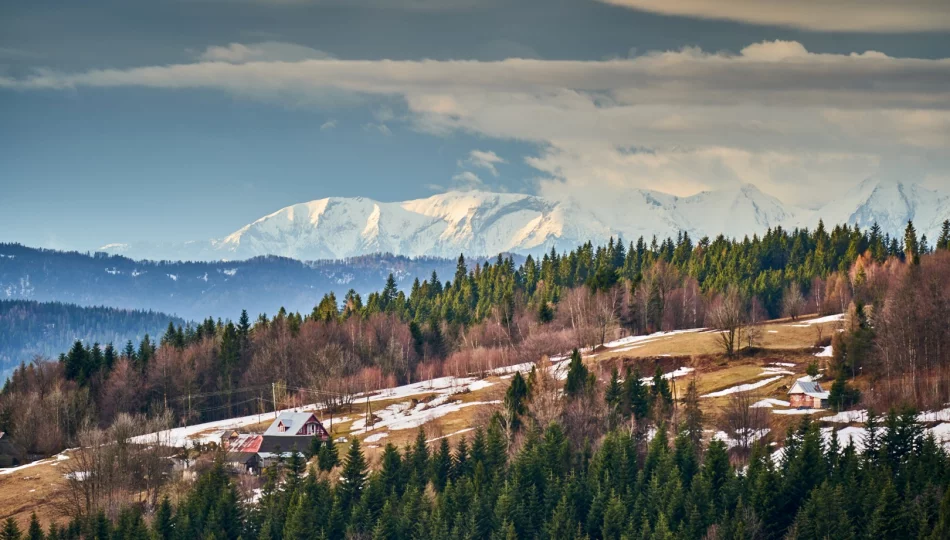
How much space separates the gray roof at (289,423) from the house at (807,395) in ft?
193

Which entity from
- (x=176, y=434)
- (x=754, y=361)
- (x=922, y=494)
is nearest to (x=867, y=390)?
(x=754, y=361)

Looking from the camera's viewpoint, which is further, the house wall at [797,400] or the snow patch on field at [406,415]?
the snow patch on field at [406,415]

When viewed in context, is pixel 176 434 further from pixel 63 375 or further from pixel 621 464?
pixel 621 464

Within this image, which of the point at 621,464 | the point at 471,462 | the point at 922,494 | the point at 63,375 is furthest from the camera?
the point at 63,375

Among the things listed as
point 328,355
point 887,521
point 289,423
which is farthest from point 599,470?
point 328,355

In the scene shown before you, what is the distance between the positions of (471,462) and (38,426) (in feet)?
247

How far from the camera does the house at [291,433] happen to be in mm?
134125

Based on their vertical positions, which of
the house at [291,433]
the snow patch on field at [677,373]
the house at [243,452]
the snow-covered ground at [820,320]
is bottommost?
the house at [243,452]

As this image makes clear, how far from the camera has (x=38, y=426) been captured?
157875mm

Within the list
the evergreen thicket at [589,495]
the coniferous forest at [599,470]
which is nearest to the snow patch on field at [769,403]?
the coniferous forest at [599,470]

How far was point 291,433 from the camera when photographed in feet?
457

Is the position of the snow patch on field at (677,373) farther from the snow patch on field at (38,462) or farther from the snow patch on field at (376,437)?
the snow patch on field at (38,462)

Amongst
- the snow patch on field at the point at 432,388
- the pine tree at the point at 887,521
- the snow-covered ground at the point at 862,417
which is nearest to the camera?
the pine tree at the point at 887,521

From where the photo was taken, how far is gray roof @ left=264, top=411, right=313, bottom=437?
456ft
